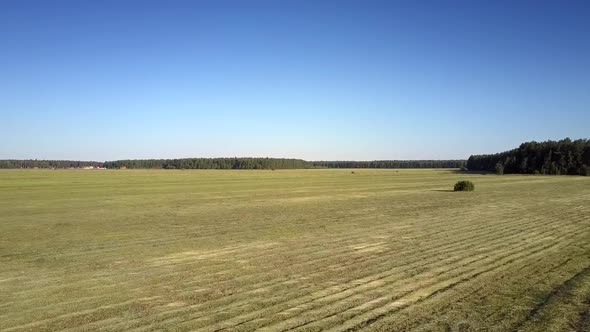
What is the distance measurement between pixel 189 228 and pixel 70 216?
9758 millimetres

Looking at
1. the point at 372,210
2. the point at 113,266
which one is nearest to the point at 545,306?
the point at 113,266

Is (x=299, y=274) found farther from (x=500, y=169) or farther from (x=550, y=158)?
(x=500, y=169)

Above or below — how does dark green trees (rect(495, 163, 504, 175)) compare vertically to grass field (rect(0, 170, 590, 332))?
above

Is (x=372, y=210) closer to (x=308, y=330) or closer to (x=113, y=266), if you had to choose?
(x=113, y=266)

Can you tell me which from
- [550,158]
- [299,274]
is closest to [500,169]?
[550,158]

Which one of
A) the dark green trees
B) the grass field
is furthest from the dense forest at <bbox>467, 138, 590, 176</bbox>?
the grass field

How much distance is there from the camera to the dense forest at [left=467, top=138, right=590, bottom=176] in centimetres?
10312

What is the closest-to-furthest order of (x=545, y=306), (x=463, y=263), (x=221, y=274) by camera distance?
(x=545, y=306)
(x=221, y=274)
(x=463, y=263)

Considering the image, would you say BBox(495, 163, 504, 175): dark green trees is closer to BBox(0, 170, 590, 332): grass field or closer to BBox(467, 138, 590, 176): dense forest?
BBox(467, 138, 590, 176): dense forest

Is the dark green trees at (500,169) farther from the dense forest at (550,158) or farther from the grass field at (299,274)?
the grass field at (299,274)

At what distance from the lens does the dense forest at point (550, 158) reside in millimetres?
103125

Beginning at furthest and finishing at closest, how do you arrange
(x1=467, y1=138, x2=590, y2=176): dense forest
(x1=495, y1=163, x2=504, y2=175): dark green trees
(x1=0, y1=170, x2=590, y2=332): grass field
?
(x1=495, y1=163, x2=504, y2=175): dark green trees
(x1=467, y1=138, x2=590, y2=176): dense forest
(x1=0, y1=170, x2=590, y2=332): grass field

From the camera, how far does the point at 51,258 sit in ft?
48.6

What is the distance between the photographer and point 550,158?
106 m
